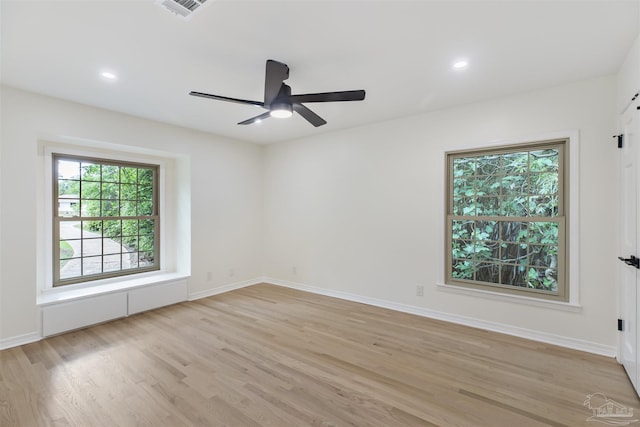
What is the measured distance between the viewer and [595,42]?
2268mm

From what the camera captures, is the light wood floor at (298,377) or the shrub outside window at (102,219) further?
the shrub outside window at (102,219)

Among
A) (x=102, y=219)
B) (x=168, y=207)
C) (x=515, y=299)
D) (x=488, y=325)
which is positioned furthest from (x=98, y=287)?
(x=515, y=299)

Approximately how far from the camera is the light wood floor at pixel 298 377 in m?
2.01

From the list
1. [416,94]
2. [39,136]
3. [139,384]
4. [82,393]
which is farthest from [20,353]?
[416,94]

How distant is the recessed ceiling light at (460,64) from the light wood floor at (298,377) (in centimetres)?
271

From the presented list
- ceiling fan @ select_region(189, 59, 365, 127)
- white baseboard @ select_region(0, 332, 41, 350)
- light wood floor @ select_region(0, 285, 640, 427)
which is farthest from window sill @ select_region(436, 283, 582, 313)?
white baseboard @ select_region(0, 332, 41, 350)

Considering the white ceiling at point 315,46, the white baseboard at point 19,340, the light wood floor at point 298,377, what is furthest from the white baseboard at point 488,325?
the white baseboard at point 19,340

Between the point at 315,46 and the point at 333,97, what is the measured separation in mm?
425

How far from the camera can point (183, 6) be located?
187cm

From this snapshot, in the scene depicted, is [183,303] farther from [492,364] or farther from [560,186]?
[560,186]

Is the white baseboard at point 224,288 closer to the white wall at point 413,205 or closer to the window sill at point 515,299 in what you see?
the white wall at point 413,205

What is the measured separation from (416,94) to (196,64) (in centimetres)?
229

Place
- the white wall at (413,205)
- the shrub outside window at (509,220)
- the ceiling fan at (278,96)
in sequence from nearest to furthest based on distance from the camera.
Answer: the ceiling fan at (278,96) → the white wall at (413,205) → the shrub outside window at (509,220)

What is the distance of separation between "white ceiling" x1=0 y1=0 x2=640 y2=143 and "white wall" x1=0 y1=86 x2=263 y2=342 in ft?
1.07
